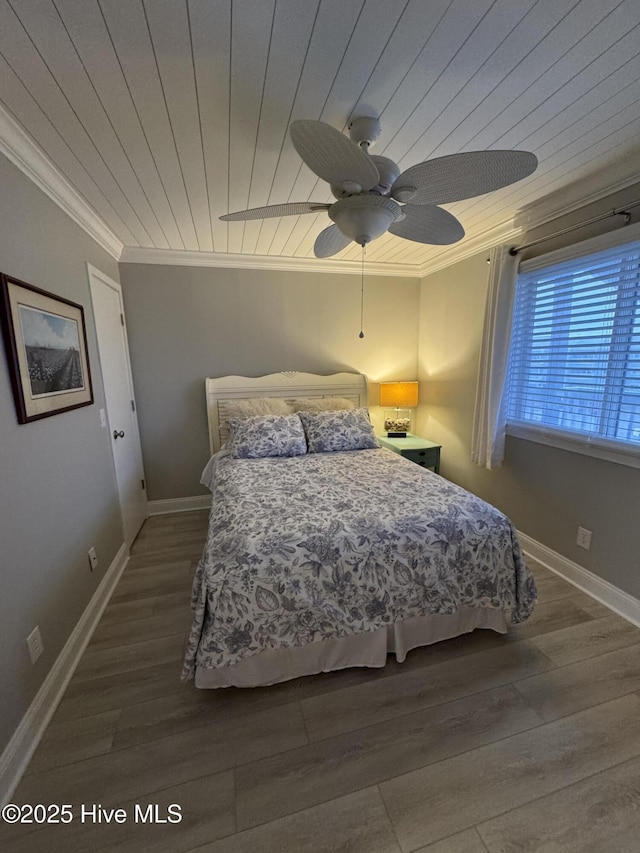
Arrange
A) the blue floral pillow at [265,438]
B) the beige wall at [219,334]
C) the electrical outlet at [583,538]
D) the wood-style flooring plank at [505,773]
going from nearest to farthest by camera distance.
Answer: the wood-style flooring plank at [505,773]
the electrical outlet at [583,538]
the blue floral pillow at [265,438]
the beige wall at [219,334]

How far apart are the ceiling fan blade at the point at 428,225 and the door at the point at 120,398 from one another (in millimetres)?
2040

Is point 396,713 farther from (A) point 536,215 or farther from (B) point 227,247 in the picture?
(B) point 227,247

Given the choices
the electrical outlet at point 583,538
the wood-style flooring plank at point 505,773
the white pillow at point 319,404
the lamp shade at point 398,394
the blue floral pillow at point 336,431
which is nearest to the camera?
the wood-style flooring plank at point 505,773

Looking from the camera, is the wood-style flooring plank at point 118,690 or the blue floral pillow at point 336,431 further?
the blue floral pillow at point 336,431

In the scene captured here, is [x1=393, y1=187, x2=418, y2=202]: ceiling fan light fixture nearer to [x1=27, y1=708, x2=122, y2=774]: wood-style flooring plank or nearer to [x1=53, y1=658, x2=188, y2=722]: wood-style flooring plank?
[x1=53, y1=658, x2=188, y2=722]: wood-style flooring plank

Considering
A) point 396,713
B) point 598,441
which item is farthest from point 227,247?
point 396,713

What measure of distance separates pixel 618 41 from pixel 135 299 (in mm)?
3274

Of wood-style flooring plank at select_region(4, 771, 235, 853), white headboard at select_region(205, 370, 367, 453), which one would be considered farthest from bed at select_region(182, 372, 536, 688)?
white headboard at select_region(205, 370, 367, 453)

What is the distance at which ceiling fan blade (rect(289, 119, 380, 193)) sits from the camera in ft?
3.33

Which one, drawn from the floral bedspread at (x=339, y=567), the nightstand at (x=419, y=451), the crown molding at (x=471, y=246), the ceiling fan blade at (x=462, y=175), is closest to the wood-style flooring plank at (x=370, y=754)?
the floral bedspread at (x=339, y=567)

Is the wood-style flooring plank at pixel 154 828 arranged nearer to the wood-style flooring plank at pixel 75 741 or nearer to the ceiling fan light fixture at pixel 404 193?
the wood-style flooring plank at pixel 75 741

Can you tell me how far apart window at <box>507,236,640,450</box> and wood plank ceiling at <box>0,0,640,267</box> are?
54 centimetres

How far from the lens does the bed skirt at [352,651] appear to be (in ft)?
4.99

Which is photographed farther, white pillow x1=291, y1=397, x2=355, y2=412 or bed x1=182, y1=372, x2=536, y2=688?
white pillow x1=291, y1=397, x2=355, y2=412
